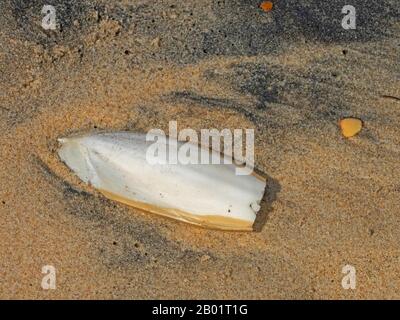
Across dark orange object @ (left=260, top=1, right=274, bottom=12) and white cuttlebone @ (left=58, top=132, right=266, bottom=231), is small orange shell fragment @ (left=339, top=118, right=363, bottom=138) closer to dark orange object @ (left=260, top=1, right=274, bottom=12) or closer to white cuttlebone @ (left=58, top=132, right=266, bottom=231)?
white cuttlebone @ (left=58, top=132, right=266, bottom=231)

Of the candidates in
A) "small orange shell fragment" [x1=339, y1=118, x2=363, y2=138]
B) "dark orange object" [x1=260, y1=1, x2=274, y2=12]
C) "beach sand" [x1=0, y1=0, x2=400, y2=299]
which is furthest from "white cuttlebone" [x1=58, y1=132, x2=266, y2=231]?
"dark orange object" [x1=260, y1=1, x2=274, y2=12]

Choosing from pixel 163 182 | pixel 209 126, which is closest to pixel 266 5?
pixel 209 126

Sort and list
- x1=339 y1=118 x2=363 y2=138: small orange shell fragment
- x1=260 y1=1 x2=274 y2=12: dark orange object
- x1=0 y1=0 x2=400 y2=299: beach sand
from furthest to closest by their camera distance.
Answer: x1=260 y1=1 x2=274 y2=12: dark orange object
x1=339 y1=118 x2=363 y2=138: small orange shell fragment
x1=0 y1=0 x2=400 y2=299: beach sand

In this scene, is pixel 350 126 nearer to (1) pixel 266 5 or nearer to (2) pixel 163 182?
(1) pixel 266 5

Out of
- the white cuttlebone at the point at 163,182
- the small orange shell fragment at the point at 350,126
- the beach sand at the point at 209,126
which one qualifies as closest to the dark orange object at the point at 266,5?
the beach sand at the point at 209,126

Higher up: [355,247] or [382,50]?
[382,50]

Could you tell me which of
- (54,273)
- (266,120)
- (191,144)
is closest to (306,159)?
(266,120)

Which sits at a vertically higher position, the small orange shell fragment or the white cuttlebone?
the small orange shell fragment

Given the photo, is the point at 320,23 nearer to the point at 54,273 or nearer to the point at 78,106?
the point at 78,106
